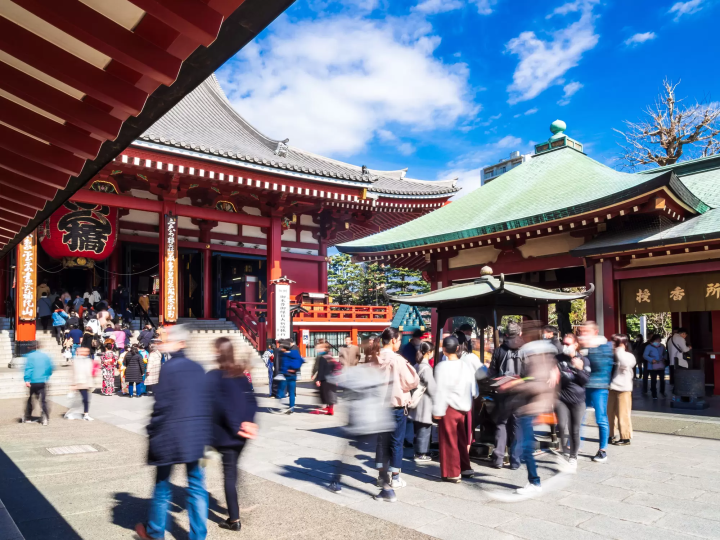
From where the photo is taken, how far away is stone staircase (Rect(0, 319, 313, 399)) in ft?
41.3

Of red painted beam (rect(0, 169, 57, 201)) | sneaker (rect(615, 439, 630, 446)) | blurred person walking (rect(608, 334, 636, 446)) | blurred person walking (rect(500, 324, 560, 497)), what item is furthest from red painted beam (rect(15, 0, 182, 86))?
sneaker (rect(615, 439, 630, 446))

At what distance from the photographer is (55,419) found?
973 centimetres

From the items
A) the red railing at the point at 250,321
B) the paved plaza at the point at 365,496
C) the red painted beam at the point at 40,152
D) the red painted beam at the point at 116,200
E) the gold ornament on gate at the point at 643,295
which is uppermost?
the red painted beam at the point at 116,200

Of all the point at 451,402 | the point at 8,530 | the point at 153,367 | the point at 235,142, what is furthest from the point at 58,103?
the point at 235,142

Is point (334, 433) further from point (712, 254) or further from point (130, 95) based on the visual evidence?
point (712, 254)

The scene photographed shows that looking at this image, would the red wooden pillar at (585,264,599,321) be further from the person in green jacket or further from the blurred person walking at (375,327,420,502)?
the person in green jacket

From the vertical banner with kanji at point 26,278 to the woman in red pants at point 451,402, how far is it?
1224 cm

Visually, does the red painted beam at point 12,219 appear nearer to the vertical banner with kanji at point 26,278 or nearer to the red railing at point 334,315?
the vertical banner with kanji at point 26,278

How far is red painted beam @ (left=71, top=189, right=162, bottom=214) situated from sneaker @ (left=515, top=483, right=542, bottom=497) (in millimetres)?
13330

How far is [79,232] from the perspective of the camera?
1502 centimetres

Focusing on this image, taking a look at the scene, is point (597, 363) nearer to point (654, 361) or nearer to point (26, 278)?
point (654, 361)

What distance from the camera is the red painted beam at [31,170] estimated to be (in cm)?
347

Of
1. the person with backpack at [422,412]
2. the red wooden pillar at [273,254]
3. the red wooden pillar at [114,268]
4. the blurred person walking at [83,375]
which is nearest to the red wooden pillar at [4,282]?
the red wooden pillar at [114,268]

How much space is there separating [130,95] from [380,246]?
460 inches
